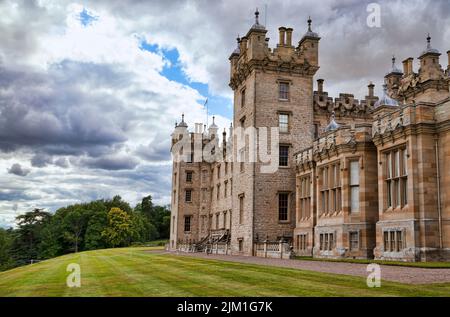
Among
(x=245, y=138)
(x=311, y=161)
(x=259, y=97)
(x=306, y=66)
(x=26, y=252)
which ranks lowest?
(x=26, y=252)

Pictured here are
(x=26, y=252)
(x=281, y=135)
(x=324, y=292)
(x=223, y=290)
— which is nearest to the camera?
(x=324, y=292)

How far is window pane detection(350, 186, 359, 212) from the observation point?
26891 mm

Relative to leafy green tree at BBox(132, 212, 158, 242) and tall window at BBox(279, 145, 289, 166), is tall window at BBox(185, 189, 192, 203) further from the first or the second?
leafy green tree at BBox(132, 212, 158, 242)

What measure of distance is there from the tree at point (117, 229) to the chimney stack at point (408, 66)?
62.1m

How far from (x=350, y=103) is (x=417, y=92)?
6152 mm

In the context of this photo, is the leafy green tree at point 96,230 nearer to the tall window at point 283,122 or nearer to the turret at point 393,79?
the tall window at point 283,122

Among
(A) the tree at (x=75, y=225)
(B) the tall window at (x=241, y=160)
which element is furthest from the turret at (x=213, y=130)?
(A) the tree at (x=75, y=225)

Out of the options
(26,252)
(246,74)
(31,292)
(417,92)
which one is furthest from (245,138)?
(26,252)

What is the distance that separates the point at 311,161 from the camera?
106ft

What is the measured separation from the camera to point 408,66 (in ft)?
119

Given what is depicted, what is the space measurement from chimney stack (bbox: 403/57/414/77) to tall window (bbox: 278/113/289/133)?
30.5 ft

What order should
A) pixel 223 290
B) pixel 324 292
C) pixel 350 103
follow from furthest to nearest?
pixel 350 103 < pixel 223 290 < pixel 324 292
